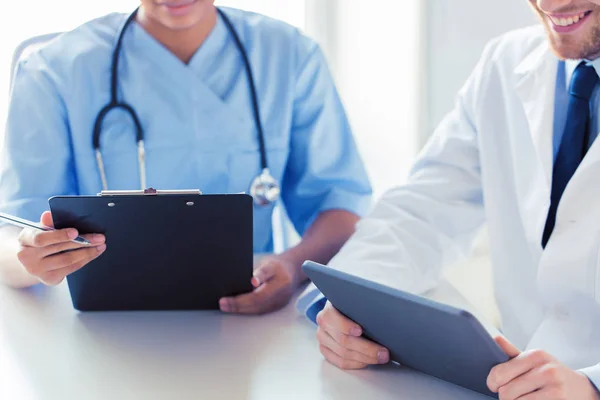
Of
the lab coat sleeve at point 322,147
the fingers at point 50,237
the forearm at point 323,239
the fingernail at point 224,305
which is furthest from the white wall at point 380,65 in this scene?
the fingers at point 50,237

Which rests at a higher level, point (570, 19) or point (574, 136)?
point (570, 19)

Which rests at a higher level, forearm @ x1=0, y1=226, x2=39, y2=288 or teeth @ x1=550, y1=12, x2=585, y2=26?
teeth @ x1=550, y1=12, x2=585, y2=26

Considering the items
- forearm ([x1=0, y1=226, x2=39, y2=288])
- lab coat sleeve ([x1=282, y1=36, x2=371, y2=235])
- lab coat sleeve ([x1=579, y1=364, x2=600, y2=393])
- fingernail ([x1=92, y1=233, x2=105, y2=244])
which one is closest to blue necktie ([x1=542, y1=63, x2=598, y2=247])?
lab coat sleeve ([x1=579, y1=364, x2=600, y2=393])

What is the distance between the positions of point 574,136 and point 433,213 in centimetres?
26

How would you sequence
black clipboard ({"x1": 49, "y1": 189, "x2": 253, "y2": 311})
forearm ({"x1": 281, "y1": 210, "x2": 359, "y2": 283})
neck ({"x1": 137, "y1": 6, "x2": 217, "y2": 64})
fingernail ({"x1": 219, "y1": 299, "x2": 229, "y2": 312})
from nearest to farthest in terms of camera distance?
1. black clipboard ({"x1": 49, "y1": 189, "x2": 253, "y2": 311})
2. fingernail ({"x1": 219, "y1": 299, "x2": 229, "y2": 312})
3. forearm ({"x1": 281, "y1": 210, "x2": 359, "y2": 283})
4. neck ({"x1": 137, "y1": 6, "x2": 217, "y2": 64})

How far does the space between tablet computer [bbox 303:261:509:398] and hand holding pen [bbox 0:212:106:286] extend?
327mm

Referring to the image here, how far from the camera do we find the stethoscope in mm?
1395

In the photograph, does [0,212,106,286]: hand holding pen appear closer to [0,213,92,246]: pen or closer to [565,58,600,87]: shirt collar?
[0,213,92,246]: pen

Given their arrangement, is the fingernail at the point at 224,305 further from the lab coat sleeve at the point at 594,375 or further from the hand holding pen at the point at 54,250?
the lab coat sleeve at the point at 594,375

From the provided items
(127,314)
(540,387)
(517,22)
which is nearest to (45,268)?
(127,314)

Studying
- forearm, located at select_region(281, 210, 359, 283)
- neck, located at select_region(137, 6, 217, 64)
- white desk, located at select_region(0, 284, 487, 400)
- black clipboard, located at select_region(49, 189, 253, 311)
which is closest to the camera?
white desk, located at select_region(0, 284, 487, 400)

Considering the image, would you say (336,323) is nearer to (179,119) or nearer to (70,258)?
(70,258)

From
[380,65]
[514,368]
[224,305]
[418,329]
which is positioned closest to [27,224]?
[224,305]

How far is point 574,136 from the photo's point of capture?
43.9 inches
